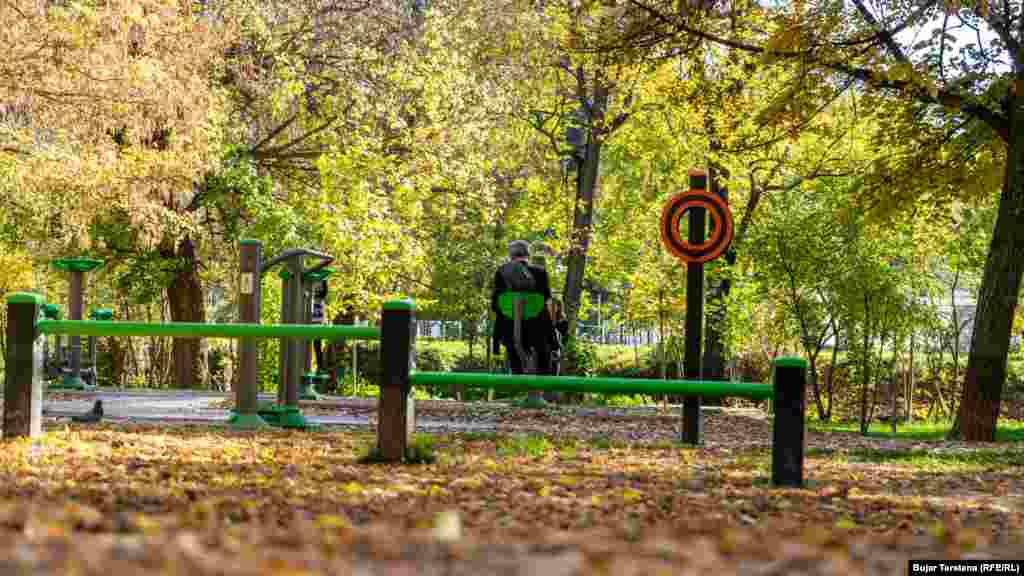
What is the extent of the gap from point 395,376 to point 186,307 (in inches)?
735

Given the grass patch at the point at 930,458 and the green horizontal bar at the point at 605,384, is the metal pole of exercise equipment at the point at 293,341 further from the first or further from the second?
the grass patch at the point at 930,458

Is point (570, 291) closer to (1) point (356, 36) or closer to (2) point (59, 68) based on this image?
(1) point (356, 36)

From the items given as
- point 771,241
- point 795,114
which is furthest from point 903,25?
point 771,241

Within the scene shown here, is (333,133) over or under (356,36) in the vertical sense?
Result: under

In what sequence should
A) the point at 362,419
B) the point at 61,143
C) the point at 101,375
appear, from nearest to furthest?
the point at 362,419 < the point at 61,143 < the point at 101,375

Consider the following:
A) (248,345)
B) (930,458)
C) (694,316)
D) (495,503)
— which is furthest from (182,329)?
(930,458)

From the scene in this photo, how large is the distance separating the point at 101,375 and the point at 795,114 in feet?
64.0

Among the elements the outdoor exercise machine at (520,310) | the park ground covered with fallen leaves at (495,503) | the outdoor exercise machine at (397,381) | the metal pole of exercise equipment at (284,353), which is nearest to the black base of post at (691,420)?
the park ground covered with fallen leaves at (495,503)

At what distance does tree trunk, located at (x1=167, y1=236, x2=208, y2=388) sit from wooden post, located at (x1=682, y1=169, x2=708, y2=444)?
15697 millimetres

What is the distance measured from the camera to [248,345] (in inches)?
436

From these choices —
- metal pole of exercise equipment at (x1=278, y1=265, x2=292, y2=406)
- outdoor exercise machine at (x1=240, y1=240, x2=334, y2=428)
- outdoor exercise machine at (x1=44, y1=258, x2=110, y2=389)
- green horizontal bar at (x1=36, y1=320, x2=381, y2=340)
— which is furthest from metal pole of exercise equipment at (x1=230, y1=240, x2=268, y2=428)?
outdoor exercise machine at (x1=44, y1=258, x2=110, y2=389)

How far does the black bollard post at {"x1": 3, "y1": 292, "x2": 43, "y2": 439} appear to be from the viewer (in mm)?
8711

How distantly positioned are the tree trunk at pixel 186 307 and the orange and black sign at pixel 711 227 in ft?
51.4

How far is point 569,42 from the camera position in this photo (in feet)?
49.2
